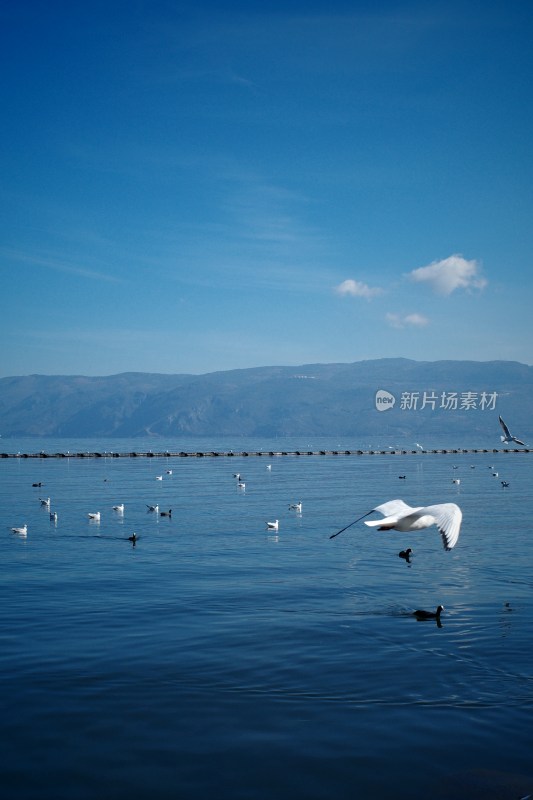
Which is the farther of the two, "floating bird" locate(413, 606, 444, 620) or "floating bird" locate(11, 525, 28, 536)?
"floating bird" locate(11, 525, 28, 536)

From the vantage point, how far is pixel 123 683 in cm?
1500

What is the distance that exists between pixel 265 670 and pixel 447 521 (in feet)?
16.5

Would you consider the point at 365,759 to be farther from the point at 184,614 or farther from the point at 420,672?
the point at 184,614

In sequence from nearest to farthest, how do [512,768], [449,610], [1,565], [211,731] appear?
[512,768], [211,731], [449,610], [1,565]

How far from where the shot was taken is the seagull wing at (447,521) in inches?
627

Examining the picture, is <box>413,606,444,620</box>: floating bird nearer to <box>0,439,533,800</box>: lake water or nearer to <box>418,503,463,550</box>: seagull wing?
<box>0,439,533,800</box>: lake water

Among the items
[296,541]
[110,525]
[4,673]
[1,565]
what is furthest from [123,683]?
[110,525]

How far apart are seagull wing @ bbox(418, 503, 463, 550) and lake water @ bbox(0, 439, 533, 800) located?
276 cm

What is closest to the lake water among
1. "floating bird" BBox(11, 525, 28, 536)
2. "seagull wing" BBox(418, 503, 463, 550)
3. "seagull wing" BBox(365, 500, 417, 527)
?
"floating bird" BBox(11, 525, 28, 536)

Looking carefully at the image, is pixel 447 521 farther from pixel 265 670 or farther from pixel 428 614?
pixel 265 670

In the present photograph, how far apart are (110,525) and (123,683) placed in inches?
1072

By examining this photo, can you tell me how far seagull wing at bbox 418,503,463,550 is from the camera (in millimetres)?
15915

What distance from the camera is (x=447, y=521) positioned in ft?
54.7

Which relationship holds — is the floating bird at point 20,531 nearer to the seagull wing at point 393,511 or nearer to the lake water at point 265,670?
the lake water at point 265,670
